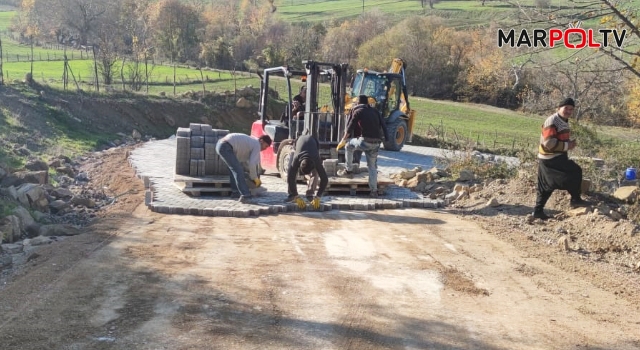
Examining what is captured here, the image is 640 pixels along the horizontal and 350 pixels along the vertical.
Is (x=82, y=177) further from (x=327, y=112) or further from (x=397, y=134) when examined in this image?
(x=397, y=134)

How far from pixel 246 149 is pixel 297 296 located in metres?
5.44

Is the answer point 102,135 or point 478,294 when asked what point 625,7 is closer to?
point 478,294

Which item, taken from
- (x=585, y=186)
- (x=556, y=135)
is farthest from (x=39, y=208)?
(x=585, y=186)

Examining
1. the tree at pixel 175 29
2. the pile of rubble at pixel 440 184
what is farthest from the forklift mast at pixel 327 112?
the tree at pixel 175 29

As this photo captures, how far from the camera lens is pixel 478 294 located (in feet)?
22.3


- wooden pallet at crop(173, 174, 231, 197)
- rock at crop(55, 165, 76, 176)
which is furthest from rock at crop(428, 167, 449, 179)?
rock at crop(55, 165, 76, 176)

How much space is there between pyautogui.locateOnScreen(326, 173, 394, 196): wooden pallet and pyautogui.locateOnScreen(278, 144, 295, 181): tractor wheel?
1217mm

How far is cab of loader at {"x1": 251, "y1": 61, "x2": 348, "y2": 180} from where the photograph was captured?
1369 centimetres

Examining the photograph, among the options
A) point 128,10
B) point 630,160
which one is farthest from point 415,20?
point 630,160

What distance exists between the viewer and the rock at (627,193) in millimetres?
10336

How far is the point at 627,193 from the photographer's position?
34.1ft

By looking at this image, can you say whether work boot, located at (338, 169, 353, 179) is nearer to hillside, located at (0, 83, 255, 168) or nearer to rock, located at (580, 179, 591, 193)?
rock, located at (580, 179, 591, 193)

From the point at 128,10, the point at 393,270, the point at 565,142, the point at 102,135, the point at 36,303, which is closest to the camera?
the point at 36,303

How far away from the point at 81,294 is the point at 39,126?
45.4ft
